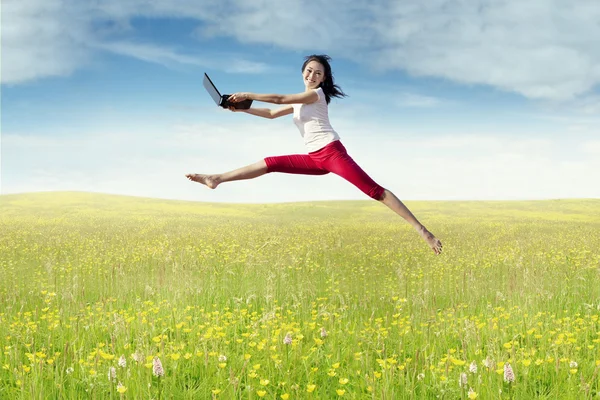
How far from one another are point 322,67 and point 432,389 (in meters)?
3.58

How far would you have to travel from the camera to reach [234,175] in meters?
6.30

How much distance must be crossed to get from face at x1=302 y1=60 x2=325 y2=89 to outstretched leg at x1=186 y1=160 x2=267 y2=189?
40.2 inches

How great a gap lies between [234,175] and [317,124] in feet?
3.83

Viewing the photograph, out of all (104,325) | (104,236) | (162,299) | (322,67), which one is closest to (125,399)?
(104,325)

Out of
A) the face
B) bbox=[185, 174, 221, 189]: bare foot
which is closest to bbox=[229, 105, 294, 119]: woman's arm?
the face

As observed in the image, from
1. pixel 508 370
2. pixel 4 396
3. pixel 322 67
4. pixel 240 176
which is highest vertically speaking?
pixel 322 67

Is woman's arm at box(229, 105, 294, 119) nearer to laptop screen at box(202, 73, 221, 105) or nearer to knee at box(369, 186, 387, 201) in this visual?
laptop screen at box(202, 73, 221, 105)

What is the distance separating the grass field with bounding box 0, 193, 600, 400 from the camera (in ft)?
13.7

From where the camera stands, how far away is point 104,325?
19.0ft

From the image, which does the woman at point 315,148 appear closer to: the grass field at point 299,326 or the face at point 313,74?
the face at point 313,74

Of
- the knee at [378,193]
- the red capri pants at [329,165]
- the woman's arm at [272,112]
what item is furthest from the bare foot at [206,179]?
the knee at [378,193]

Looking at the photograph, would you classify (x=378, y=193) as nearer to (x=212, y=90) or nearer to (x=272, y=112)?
(x=272, y=112)

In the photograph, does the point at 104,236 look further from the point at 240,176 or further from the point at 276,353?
the point at 276,353

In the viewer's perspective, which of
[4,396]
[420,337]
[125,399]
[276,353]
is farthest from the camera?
[420,337]
